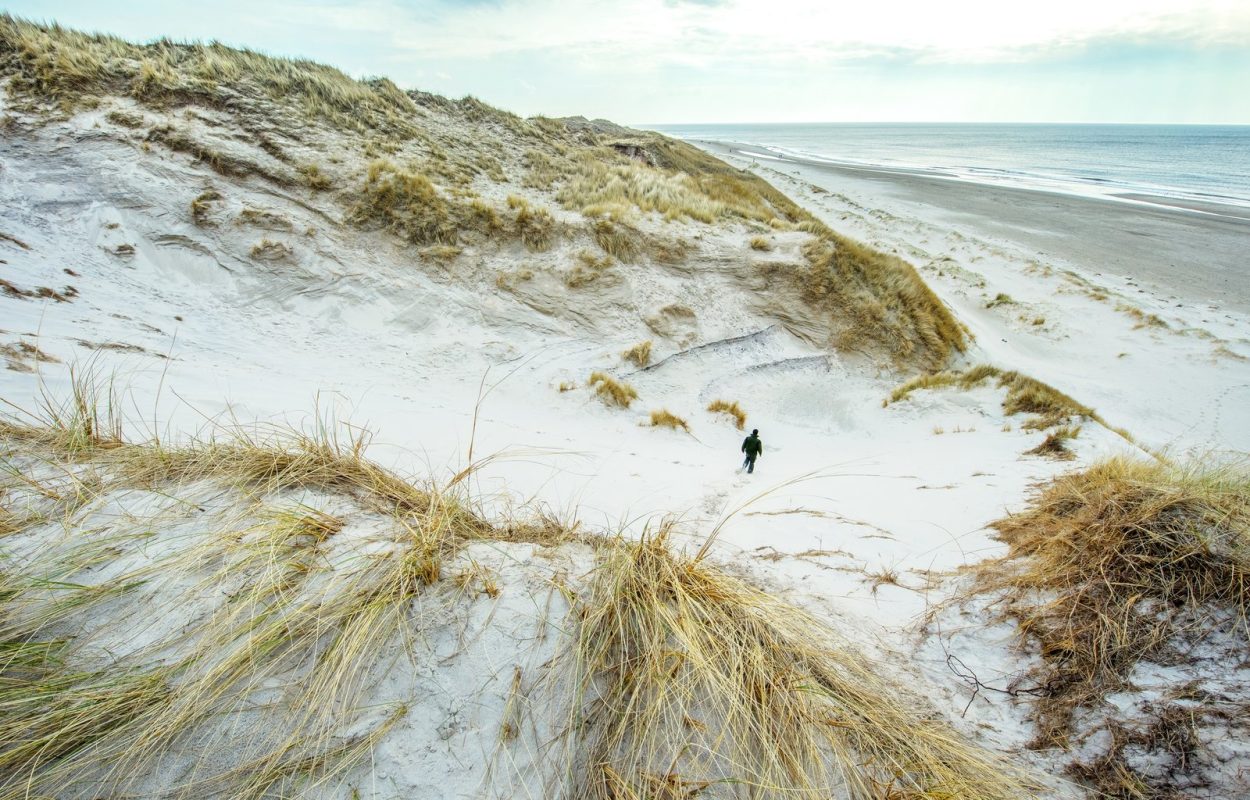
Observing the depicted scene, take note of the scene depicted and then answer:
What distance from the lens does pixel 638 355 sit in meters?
9.80

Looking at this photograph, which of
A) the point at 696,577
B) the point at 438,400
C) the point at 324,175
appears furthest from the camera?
the point at 324,175

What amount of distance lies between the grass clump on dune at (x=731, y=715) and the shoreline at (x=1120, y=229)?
23.9m

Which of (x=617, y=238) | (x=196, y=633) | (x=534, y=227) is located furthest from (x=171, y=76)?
(x=196, y=633)

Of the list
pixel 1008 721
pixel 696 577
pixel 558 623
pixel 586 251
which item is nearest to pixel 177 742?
pixel 558 623

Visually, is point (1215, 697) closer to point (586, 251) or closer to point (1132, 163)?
point (586, 251)

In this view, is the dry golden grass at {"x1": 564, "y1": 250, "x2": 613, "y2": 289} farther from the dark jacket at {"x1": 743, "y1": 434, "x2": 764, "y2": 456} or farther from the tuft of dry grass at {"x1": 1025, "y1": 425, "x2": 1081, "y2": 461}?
the tuft of dry grass at {"x1": 1025, "y1": 425, "x2": 1081, "y2": 461}

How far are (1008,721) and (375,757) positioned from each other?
238 centimetres

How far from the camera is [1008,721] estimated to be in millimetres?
2035

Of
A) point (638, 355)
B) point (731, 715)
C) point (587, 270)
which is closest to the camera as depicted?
point (731, 715)

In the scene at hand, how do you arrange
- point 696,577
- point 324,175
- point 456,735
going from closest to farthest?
point 456,735 < point 696,577 < point 324,175

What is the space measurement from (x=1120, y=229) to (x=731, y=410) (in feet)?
102

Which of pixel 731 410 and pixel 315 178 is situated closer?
pixel 731 410

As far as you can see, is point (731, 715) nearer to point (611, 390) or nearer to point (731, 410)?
point (611, 390)

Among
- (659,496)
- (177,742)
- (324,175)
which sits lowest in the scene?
(659,496)
